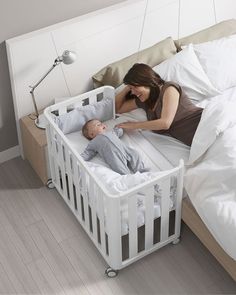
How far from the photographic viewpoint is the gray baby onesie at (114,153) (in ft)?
9.96

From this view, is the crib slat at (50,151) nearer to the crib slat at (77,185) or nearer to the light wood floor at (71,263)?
the light wood floor at (71,263)

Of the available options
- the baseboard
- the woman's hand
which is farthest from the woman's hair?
the baseboard

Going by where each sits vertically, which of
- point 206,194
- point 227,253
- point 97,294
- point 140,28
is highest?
point 140,28

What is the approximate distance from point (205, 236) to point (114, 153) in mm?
608

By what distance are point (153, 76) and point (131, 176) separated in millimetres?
601

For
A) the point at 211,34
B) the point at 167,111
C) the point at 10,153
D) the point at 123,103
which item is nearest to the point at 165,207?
the point at 167,111

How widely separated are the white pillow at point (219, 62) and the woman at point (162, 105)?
0.29 m

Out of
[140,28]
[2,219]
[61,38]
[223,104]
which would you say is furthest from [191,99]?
[2,219]

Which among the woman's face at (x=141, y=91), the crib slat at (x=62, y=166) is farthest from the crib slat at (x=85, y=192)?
the woman's face at (x=141, y=91)

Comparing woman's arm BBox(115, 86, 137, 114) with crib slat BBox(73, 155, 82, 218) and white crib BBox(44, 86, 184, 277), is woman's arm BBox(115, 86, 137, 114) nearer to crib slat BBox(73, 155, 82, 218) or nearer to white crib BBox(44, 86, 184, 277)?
white crib BBox(44, 86, 184, 277)

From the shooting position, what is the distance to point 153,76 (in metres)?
3.20

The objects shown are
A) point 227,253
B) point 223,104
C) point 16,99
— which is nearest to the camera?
point 227,253

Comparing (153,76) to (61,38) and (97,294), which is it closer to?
(61,38)

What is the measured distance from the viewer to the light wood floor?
296 cm
